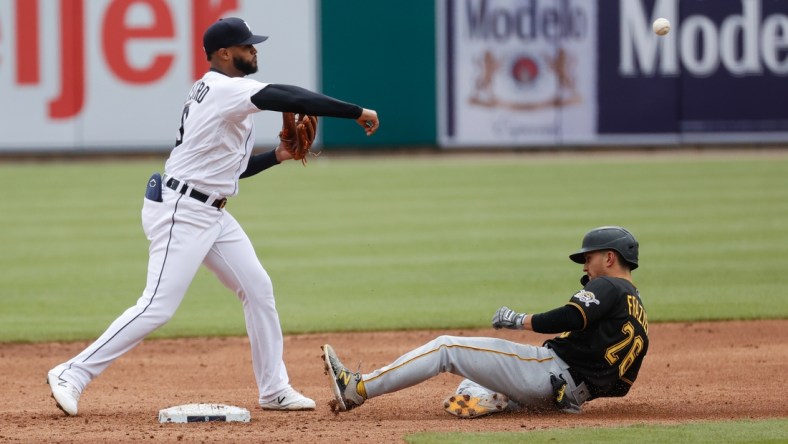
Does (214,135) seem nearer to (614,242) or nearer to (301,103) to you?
(301,103)

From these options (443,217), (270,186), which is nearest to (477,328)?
(443,217)

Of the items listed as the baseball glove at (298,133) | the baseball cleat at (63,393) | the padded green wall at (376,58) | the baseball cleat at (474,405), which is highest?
the padded green wall at (376,58)

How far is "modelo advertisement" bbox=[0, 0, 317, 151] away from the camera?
22.3 meters

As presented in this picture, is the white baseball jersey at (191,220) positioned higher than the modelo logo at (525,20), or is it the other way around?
the modelo logo at (525,20)

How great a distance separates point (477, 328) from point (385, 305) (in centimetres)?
122

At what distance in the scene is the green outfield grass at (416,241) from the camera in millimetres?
9625

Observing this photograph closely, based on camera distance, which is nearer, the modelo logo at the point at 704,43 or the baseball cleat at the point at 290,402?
the baseball cleat at the point at 290,402

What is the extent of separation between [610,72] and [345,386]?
1800cm

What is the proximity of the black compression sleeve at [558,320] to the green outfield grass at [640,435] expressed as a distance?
1.51ft

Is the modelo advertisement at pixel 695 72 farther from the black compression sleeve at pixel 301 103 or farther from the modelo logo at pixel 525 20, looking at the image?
the black compression sleeve at pixel 301 103

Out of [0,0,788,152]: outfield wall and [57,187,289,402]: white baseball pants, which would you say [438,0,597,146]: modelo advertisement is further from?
[57,187,289,402]: white baseball pants

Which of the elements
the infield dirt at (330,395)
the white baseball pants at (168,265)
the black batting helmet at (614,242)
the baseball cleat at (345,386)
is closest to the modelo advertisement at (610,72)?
the infield dirt at (330,395)

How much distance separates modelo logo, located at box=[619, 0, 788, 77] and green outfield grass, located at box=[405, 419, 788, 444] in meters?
18.0

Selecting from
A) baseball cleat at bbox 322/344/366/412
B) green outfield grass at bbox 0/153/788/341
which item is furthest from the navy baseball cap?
green outfield grass at bbox 0/153/788/341
